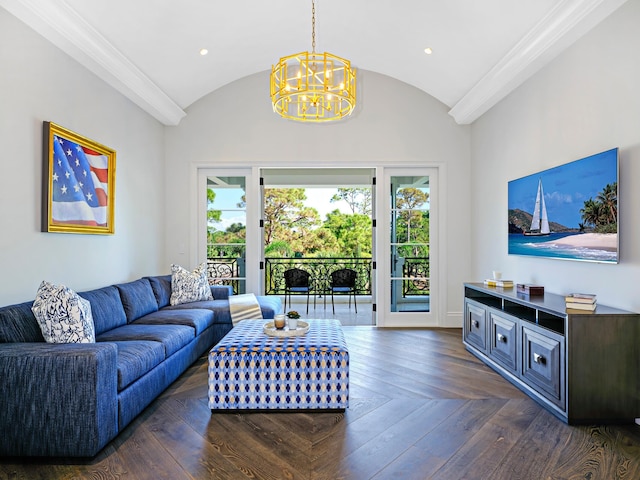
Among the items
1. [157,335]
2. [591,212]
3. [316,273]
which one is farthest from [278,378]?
[316,273]

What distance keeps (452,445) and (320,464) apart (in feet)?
2.66

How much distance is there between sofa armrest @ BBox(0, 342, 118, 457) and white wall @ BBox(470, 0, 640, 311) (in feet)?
11.2

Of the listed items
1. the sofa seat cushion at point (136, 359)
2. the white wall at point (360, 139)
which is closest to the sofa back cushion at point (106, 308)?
the sofa seat cushion at point (136, 359)

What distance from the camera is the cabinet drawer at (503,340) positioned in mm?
3443

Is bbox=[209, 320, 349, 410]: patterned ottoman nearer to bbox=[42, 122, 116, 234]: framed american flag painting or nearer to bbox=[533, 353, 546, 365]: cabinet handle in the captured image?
bbox=[533, 353, 546, 365]: cabinet handle

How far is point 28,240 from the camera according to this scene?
3.13 meters

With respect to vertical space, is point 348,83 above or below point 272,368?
above

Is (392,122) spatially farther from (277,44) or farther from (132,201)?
(132,201)

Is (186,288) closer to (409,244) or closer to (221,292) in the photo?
(221,292)

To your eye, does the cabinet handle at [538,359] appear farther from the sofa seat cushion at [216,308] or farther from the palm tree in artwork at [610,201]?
the sofa seat cushion at [216,308]

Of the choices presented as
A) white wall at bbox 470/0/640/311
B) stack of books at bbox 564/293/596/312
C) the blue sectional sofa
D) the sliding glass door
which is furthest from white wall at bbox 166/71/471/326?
the blue sectional sofa

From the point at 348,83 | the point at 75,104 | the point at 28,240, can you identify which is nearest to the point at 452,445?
the point at 348,83

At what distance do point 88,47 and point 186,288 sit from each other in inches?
104

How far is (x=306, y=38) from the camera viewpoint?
486 cm
